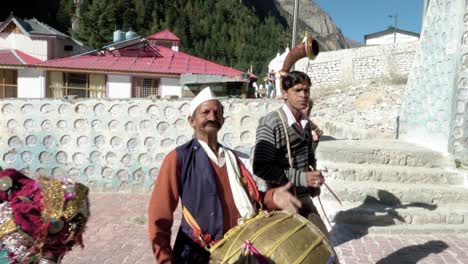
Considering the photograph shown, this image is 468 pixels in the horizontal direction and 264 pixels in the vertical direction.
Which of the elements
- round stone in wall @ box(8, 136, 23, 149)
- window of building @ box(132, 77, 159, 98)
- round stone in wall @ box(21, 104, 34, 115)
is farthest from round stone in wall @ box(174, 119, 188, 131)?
window of building @ box(132, 77, 159, 98)

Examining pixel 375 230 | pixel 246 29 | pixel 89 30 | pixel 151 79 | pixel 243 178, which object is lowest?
pixel 375 230

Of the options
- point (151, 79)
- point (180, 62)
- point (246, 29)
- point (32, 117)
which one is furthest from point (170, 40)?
point (246, 29)

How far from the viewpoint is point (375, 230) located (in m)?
5.07

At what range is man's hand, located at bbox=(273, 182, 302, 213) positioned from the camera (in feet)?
7.06

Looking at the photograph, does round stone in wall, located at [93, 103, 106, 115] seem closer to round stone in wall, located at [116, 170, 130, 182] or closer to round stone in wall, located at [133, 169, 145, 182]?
round stone in wall, located at [116, 170, 130, 182]

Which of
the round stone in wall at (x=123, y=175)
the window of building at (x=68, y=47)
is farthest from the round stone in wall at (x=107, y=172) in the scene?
the window of building at (x=68, y=47)

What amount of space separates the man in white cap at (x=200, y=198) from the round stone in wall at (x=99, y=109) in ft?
18.0

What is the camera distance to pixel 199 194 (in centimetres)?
205

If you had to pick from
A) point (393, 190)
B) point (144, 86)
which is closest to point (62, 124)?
point (393, 190)

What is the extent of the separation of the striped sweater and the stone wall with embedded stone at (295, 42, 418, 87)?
24214 mm

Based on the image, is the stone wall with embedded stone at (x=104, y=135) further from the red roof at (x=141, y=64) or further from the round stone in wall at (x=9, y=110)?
the red roof at (x=141, y=64)

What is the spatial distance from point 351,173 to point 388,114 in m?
12.9

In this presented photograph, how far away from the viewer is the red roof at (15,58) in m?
23.3

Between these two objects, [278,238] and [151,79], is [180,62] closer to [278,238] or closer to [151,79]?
[151,79]
